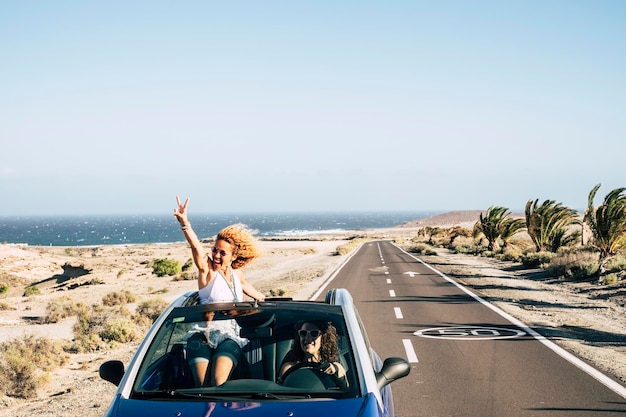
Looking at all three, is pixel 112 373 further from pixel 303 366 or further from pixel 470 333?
pixel 470 333

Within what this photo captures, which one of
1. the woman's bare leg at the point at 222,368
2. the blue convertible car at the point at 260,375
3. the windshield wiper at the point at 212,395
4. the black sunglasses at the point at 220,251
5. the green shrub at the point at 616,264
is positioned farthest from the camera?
the green shrub at the point at 616,264

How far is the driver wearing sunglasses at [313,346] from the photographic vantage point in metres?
4.21

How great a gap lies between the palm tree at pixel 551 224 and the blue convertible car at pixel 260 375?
101ft

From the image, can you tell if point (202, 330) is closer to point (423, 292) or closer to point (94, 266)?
point (423, 292)

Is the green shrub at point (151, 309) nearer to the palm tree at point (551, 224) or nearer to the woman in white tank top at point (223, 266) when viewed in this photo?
the woman in white tank top at point (223, 266)

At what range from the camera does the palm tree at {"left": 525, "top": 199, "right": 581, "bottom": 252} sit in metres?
32.8

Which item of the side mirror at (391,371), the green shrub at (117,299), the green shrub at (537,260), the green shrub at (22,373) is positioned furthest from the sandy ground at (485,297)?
the side mirror at (391,371)

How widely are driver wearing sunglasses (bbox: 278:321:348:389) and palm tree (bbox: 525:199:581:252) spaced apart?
31168 millimetres

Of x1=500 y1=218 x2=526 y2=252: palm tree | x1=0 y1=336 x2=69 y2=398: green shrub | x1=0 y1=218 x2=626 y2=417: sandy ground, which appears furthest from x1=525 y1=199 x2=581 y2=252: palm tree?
x1=0 y1=336 x2=69 y2=398: green shrub

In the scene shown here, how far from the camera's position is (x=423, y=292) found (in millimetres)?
19516

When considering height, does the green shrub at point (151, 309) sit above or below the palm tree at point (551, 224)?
below

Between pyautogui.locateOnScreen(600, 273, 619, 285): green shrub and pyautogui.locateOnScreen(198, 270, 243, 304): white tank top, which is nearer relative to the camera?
pyautogui.locateOnScreen(198, 270, 243, 304): white tank top

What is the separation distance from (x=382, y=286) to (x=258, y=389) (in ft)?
60.2

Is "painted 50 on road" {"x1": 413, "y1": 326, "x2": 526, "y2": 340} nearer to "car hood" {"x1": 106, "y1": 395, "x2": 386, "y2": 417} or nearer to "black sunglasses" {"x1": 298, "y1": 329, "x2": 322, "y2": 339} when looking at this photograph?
"black sunglasses" {"x1": 298, "y1": 329, "x2": 322, "y2": 339}
